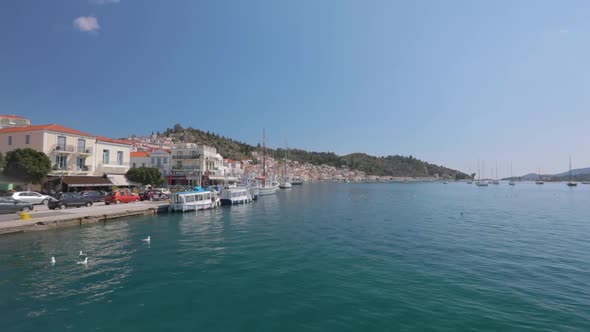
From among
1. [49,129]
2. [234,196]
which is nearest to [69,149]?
[49,129]

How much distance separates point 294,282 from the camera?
12281mm

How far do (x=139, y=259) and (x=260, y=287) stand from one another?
7.76 meters

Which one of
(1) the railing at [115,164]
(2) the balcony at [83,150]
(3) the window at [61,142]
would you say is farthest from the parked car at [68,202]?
(1) the railing at [115,164]

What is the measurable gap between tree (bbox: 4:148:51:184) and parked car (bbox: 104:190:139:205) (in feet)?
27.1

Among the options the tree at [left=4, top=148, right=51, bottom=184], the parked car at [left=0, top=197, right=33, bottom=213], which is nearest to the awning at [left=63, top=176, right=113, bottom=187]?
the tree at [left=4, top=148, right=51, bottom=184]

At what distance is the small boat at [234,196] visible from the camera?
147ft

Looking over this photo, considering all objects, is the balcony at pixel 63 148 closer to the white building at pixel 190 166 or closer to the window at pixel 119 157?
the window at pixel 119 157

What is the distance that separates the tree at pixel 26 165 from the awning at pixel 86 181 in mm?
A: 3539

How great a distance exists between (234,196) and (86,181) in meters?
20.7

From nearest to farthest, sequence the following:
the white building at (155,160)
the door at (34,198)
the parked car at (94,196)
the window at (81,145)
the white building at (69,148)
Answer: the door at (34,198)
the parked car at (94,196)
the white building at (69,148)
the window at (81,145)
the white building at (155,160)

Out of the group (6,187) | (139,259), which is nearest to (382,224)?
(139,259)

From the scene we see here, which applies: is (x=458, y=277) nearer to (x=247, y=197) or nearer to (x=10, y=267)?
(x=10, y=267)

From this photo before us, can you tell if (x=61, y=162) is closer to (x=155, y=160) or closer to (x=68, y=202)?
(x=68, y=202)

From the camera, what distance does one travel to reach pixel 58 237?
1995 cm
